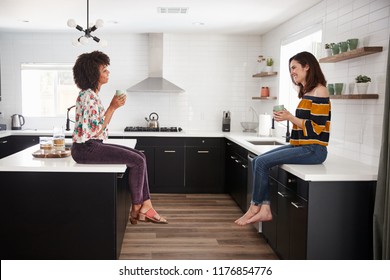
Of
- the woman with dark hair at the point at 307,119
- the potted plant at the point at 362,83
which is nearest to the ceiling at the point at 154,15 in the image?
the potted plant at the point at 362,83

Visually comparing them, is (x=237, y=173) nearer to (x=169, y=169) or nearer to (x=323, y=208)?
(x=169, y=169)

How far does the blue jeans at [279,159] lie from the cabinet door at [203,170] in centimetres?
295

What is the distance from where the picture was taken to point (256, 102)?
7199 mm

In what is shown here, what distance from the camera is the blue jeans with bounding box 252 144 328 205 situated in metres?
3.35

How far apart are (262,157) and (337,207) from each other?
2.47 ft

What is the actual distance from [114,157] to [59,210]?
566mm

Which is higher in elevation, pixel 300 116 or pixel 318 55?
pixel 318 55

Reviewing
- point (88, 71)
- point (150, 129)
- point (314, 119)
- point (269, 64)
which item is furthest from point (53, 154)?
point (269, 64)

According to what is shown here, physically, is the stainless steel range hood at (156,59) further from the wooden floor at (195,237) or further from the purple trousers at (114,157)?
the purple trousers at (114,157)

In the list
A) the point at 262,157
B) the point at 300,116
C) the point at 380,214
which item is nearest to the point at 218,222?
the point at 262,157

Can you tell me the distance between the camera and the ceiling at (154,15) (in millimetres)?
4812

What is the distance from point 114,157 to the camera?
11.0 ft
